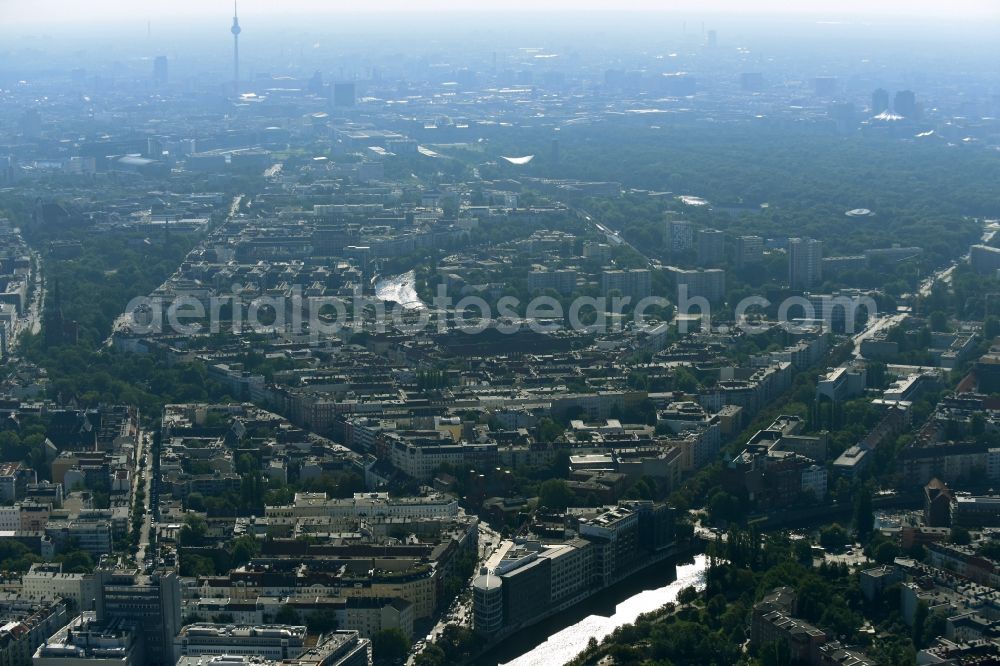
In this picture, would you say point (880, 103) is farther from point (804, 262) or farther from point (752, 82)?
point (804, 262)

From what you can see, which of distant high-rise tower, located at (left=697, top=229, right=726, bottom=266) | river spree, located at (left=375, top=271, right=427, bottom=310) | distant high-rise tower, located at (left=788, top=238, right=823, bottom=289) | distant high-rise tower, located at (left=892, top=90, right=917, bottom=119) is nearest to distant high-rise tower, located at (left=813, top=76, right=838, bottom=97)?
distant high-rise tower, located at (left=892, top=90, right=917, bottom=119)

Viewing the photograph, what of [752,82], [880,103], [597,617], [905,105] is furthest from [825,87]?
[597,617]

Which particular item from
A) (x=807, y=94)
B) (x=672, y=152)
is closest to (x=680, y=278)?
(x=672, y=152)

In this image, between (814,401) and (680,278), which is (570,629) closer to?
(814,401)

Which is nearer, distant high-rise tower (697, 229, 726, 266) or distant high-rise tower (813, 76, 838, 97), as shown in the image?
distant high-rise tower (697, 229, 726, 266)

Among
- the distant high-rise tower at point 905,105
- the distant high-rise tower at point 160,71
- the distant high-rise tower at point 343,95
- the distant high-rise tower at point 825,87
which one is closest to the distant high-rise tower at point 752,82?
the distant high-rise tower at point 825,87

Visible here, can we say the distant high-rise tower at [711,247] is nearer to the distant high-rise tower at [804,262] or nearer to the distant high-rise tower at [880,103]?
the distant high-rise tower at [804,262]

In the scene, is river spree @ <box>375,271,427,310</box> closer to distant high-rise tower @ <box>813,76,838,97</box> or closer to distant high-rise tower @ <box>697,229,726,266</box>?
distant high-rise tower @ <box>697,229,726,266</box>
